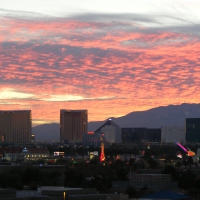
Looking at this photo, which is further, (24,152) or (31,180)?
(24,152)

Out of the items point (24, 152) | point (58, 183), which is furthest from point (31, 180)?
point (24, 152)

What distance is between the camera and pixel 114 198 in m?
58.0

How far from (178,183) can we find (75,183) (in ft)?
35.4

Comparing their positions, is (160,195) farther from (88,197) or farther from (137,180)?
(137,180)

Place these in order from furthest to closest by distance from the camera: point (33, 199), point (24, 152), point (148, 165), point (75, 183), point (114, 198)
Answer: point (24, 152) → point (148, 165) → point (75, 183) → point (114, 198) → point (33, 199)

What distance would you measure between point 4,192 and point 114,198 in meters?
7.64

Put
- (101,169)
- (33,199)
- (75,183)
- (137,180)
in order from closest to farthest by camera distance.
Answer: (33,199)
(75,183)
(137,180)
(101,169)

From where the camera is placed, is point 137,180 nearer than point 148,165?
Yes

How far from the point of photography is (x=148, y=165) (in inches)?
5059

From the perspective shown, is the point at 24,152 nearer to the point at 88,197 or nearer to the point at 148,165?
the point at 148,165

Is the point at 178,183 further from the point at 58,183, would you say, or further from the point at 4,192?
the point at 4,192

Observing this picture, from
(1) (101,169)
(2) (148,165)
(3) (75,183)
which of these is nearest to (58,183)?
(3) (75,183)

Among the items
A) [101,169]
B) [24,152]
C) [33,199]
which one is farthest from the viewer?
[24,152]

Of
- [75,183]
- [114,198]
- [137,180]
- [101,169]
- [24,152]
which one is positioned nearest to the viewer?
[114,198]
